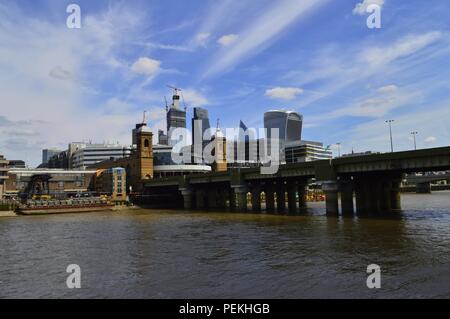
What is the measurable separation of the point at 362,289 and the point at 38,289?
19982 millimetres

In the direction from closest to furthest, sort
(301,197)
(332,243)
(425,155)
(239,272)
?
1. (239,272)
2. (332,243)
3. (425,155)
4. (301,197)

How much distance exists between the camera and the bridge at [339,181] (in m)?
67.1

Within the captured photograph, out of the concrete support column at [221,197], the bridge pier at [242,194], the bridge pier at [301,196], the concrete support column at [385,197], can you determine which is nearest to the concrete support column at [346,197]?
the concrete support column at [385,197]

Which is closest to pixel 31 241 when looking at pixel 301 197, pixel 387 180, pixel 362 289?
pixel 362 289

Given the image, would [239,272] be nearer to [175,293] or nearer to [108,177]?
[175,293]

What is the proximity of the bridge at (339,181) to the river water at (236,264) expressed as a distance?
58.8 feet

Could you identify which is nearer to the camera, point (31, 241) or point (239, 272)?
point (239, 272)

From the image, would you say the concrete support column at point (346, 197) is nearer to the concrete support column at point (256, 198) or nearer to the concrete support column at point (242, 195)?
the concrete support column at point (256, 198)

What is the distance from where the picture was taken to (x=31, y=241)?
5000 centimetres

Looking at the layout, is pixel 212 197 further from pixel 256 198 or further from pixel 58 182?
pixel 58 182

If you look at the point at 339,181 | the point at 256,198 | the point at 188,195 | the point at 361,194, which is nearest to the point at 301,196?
the point at 256,198

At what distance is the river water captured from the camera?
24156 millimetres

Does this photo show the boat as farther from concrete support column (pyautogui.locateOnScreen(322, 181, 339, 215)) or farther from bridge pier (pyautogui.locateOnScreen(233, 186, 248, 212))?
concrete support column (pyautogui.locateOnScreen(322, 181, 339, 215))

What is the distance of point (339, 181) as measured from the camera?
79500 millimetres
